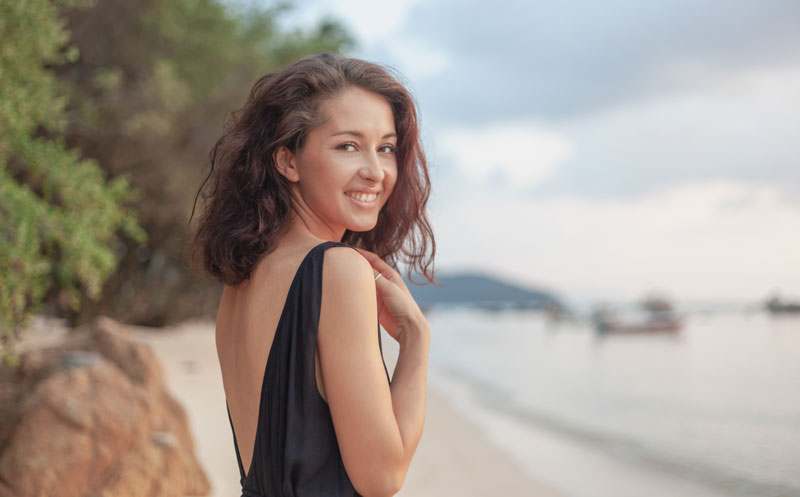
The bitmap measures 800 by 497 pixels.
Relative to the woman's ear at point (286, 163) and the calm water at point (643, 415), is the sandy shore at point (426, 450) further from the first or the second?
the woman's ear at point (286, 163)

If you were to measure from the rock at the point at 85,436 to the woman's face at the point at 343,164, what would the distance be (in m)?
3.49

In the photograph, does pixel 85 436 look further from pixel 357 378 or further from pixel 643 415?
pixel 643 415

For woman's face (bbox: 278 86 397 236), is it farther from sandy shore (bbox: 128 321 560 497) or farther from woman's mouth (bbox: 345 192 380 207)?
sandy shore (bbox: 128 321 560 497)

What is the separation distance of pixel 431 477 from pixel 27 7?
20.4 ft

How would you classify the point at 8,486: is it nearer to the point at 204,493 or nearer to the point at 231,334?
the point at 204,493

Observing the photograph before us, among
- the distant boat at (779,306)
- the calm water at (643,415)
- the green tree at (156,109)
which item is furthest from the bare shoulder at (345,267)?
the distant boat at (779,306)

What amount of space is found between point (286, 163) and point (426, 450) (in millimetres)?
9203

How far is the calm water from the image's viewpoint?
11930 mm

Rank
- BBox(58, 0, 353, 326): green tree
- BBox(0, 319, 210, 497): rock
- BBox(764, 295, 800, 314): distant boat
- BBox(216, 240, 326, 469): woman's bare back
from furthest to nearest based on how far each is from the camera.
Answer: BBox(764, 295, 800, 314): distant boat < BBox(58, 0, 353, 326): green tree < BBox(0, 319, 210, 497): rock < BBox(216, 240, 326, 469): woman's bare back

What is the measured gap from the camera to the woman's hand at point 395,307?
178 centimetres

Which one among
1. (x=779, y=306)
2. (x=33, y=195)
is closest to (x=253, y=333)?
(x=33, y=195)

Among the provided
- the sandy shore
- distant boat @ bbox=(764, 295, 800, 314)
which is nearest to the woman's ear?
the sandy shore

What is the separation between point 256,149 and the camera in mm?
1908

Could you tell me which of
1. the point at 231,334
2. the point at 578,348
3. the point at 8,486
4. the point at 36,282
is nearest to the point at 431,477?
the point at 36,282
